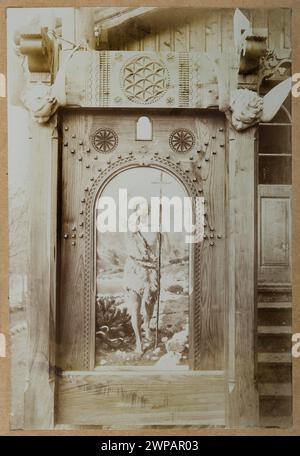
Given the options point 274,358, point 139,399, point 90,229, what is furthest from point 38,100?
point 274,358

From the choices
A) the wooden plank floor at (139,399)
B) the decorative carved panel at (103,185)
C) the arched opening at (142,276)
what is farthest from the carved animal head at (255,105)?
the wooden plank floor at (139,399)

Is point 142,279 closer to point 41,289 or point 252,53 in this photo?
point 41,289

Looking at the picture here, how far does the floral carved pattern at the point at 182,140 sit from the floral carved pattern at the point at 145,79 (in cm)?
19

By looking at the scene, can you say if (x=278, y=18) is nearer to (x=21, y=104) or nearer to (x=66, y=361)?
(x=21, y=104)

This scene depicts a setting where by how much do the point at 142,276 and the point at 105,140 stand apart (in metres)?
0.70

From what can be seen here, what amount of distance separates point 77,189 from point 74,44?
700mm

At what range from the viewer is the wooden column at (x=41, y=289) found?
7.66 feet

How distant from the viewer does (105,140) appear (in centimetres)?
240

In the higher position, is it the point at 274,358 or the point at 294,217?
the point at 294,217

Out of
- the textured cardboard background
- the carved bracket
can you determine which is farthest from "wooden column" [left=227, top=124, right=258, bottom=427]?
the carved bracket

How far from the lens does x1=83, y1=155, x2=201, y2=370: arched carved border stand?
7.77 feet

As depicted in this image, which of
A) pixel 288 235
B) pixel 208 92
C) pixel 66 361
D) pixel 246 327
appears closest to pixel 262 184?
pixel 288 235

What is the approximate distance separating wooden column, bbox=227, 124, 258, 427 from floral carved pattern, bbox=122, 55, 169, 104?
1.63ft
